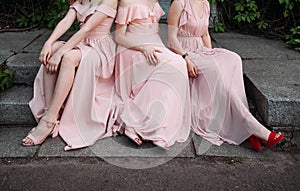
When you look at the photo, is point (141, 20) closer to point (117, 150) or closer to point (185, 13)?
point (185, 13)

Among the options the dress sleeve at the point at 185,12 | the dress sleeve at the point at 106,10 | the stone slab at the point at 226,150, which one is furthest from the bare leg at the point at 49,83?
the stone slab at the point at 226,150

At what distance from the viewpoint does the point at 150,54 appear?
265 centimetres

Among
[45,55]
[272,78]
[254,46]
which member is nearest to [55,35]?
[45,55]

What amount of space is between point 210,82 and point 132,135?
2.43 ft

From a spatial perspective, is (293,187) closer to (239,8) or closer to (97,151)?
(97,151)

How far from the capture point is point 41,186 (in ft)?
7.00

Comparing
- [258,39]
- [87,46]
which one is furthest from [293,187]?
[258,39]

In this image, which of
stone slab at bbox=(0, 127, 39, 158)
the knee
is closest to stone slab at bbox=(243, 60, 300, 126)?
the knee

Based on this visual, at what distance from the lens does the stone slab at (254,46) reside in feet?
11.9

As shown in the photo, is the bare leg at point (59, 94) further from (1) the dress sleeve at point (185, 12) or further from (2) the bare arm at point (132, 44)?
(1) the dress sleeve at point (185, 12)

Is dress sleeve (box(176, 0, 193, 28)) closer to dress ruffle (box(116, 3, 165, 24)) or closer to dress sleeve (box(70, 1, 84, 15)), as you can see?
dress ruffle (box(116, 3, 165, 24))

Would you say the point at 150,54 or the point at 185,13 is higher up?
the point at 185,13

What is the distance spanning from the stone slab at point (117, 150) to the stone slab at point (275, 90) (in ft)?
2.19

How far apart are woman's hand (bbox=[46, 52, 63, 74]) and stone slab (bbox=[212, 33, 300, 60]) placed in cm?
188
